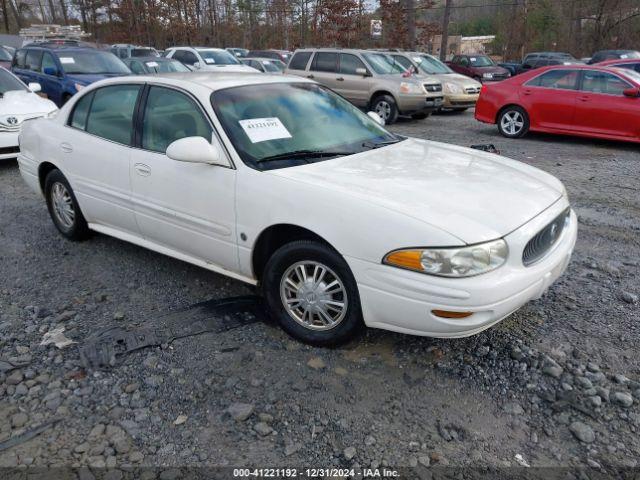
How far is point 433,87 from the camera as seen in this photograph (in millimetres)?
12914

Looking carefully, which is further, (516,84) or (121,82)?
(516,84)

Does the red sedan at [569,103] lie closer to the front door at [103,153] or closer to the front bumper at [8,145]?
the front door at [103,153]

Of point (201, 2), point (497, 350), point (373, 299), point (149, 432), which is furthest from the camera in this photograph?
point (201, 2)

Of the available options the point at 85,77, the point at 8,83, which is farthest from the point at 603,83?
the point at 8,83

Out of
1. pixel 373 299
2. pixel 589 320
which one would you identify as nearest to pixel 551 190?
pixel 589 320

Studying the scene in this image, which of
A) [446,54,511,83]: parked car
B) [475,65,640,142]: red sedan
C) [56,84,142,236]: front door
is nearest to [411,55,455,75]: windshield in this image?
[475,65,640,142]: red sedan

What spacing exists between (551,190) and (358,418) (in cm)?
198

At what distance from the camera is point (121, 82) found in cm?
425

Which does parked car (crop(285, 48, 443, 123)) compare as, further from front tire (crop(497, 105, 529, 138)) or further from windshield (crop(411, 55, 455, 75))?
front tire (crop(497, 105, 529, 138))

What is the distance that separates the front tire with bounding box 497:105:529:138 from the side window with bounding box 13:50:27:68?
35.9 ft

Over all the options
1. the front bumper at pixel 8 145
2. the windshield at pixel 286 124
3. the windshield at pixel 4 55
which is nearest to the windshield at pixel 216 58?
the windshield at pixel 4 55

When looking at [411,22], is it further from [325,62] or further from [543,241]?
[543,241]

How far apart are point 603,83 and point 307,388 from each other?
364 inches

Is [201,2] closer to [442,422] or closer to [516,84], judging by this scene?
[516,84]
